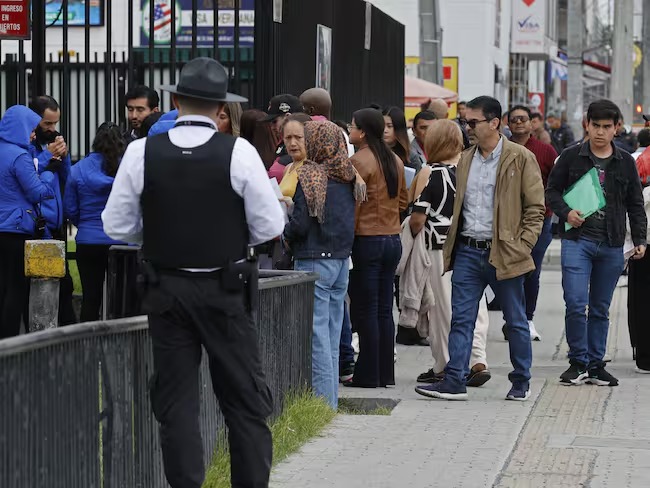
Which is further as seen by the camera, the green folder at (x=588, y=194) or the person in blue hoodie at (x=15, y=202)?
the green folder at (x=588, y=194)

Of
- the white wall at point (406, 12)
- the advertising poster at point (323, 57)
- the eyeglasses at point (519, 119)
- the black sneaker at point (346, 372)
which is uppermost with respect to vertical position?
the white wall at point (406, 12)

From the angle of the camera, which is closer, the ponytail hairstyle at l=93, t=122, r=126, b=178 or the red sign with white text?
the ponytail hairstyle at l=93, t=122, r=126, b=178

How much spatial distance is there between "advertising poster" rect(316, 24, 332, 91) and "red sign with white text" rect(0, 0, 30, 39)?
288cm

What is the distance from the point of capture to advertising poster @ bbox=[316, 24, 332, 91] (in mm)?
12641

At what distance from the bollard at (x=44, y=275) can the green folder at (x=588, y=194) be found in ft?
12.0

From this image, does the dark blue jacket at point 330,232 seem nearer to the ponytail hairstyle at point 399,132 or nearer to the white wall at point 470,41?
the ponytail hairstyle at point 399,132

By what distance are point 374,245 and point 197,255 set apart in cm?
414

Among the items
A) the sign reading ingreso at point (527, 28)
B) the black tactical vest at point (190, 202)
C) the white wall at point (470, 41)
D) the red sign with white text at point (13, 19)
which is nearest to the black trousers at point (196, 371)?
the black tactical vest at point (190, 202)

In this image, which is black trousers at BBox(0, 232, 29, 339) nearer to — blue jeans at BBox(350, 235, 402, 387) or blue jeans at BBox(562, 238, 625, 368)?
blue jeans at BBox(350, 235, 402, 387)

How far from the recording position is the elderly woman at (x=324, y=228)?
8.41 meters

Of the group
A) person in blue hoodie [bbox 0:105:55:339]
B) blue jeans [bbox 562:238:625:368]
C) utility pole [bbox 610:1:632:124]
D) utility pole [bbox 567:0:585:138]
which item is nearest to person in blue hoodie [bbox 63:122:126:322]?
person in blue hoodie [bbox 0:105:55:339]

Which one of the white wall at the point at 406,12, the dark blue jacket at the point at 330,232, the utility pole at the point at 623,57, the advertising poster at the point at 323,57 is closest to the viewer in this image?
the dark blue jacket at the point at 330,232

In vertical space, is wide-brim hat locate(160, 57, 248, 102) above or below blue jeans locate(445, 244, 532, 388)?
above

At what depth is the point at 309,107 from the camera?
1010cm
